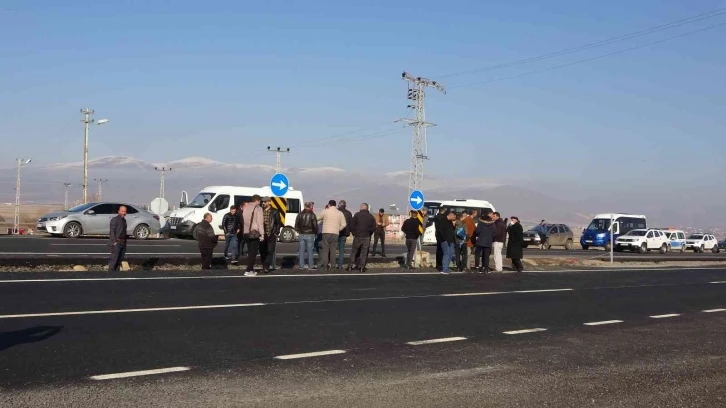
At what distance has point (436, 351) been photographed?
9977 mm

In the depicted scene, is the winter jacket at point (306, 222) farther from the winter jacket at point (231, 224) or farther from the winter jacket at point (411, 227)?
the winter jacket at point (411, 227)

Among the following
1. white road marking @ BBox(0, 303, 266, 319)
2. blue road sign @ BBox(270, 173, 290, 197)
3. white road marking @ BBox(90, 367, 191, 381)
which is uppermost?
blue road sign @ BBox(270, 173, 290, 197)

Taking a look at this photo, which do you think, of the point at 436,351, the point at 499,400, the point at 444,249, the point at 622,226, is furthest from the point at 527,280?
the point at 622,226

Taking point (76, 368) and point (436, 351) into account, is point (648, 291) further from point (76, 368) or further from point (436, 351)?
point (76, 368)

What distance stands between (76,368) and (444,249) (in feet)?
53.0

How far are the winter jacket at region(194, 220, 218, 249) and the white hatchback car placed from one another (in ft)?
124

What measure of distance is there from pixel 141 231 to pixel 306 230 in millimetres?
15217

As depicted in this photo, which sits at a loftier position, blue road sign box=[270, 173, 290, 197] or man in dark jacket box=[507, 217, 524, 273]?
blue road sign box=[270, 173, 290, 197]

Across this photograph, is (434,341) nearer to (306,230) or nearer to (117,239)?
(117,239)

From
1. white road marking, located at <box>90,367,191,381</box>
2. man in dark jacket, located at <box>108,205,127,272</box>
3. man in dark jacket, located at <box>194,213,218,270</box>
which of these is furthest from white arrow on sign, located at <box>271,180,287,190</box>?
white road marking, located at <box>90,367,191,381</box>

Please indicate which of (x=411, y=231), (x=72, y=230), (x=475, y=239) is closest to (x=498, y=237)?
(x=475, y=239)

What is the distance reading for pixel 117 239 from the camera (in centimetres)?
1866

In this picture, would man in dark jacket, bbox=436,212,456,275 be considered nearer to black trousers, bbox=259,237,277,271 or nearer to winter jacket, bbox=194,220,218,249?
black trousers, bbox=259,237,277,271

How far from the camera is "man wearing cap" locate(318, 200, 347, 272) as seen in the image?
21.8 meters
